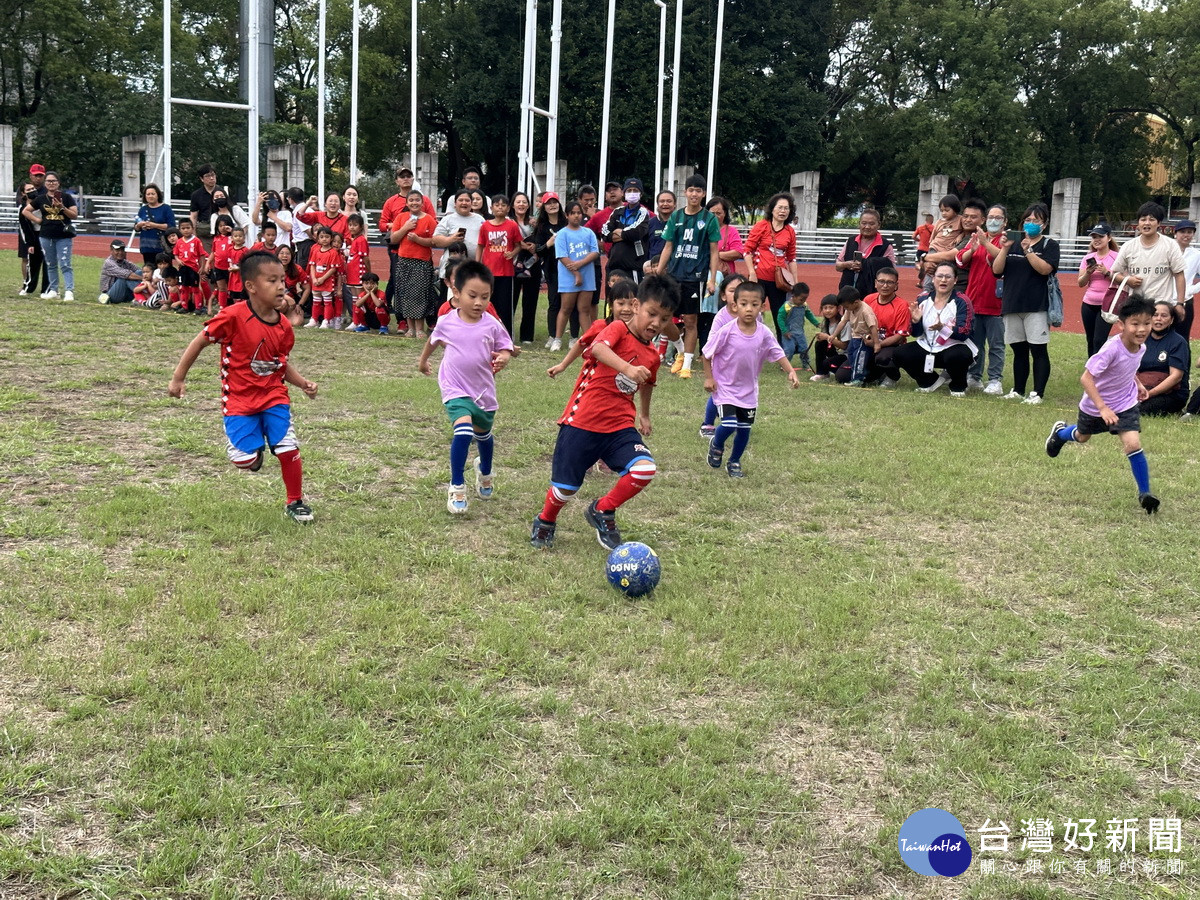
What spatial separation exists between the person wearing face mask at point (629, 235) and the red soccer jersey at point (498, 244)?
1277mm

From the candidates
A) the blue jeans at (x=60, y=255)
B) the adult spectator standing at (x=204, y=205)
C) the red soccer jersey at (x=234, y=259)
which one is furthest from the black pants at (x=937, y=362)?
the blue jeans at (x=60, y=255)

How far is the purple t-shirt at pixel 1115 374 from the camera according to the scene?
764cm

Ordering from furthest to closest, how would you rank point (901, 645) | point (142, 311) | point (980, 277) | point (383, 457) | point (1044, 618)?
point (142, 311) < point (980, 277) < point (383, 457) < point (1044, 618) < point (901, 645)

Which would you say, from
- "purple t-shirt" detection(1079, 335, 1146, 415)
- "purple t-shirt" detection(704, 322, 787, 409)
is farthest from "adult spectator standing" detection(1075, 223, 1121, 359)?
"purple t-shirt" detection(704, 322, 787, 409)

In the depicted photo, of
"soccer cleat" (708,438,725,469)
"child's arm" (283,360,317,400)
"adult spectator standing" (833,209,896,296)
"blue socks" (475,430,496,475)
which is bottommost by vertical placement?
"soccer cleat" (708,438,725,469)

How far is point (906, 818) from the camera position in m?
3.69

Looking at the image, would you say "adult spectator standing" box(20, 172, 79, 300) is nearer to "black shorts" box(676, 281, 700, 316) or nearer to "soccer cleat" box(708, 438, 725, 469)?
"black shorts" box(676, 281, 700, 316)

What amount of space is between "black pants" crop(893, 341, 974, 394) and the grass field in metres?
3.95

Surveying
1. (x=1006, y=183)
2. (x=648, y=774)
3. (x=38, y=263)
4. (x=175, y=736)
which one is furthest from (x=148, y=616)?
(x=1006, y=183)

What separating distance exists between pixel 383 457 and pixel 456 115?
38.8 m

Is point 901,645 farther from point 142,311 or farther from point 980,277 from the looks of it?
point 142,311

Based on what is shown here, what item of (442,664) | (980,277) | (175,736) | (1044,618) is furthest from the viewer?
(980,277)

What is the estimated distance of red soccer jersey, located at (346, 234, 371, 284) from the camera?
15.5m

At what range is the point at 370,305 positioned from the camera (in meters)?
15.5
